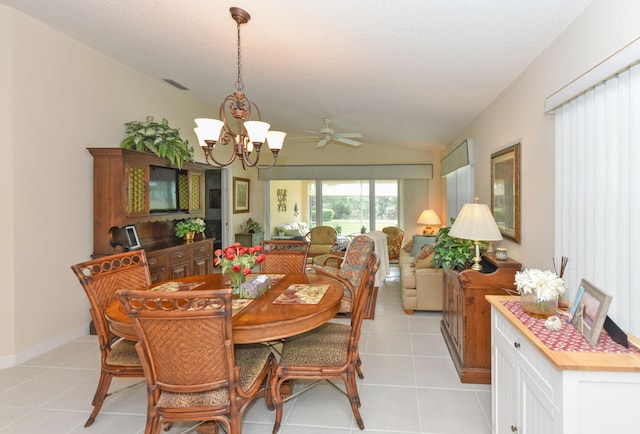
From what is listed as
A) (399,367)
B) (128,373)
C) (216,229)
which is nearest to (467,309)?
(399,367)

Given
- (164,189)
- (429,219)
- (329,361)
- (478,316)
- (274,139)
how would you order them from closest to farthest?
(329,361) → (478,316) → (274,139) → (164,189) → (429,219)

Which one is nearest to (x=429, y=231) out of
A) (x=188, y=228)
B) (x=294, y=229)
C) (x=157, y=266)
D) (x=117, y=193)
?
(x=294, y=229)

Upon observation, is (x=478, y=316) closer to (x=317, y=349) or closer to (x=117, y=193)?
(x=317, y=349)

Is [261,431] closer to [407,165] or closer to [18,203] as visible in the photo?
[18,203]

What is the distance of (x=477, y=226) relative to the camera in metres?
2.71

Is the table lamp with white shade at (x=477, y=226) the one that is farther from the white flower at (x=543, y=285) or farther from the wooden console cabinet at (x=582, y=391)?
the wooden console cabinet at (x=582, y=391)

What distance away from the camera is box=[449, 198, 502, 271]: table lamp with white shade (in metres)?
2.68

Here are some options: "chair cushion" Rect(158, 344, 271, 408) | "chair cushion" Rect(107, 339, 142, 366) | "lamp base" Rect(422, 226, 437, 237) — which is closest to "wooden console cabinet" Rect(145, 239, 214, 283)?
"chair cushion" Rect(107, 339, 142, 366)

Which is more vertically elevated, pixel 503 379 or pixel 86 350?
pixel 503 379

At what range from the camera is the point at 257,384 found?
6.03 feet

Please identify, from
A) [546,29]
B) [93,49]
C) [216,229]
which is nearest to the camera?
[546,29]

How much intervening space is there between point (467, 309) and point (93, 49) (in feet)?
14.5

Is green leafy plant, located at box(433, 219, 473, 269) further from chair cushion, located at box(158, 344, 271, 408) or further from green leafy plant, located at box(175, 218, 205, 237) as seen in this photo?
green leafy plant, located at box(175, 218, 205, 237)

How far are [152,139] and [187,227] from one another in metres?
1.34
